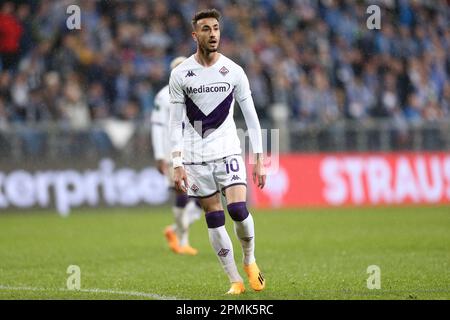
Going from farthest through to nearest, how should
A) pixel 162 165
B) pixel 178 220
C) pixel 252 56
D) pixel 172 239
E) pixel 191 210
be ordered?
1. pixel 252 56
2. pixel 191 210
3. pixel 172 239
4. pixel 178 220
5. pixel 162 165

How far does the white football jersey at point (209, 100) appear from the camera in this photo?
30.8 ft

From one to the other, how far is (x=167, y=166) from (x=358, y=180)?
29.6ft

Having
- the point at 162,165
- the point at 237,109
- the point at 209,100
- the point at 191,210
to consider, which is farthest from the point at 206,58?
the point at 237,109

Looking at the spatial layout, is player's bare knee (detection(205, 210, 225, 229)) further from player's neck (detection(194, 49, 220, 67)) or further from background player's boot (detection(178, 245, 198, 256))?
background player's boot (detection(178, 245, 198, 256))

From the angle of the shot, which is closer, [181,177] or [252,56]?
[181,177]

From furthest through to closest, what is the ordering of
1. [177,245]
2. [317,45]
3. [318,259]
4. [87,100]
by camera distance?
[317,45], [87,100], [177,245], [318,259]

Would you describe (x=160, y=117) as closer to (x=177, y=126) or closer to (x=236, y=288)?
(x=177, y=126)

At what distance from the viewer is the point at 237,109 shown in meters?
22.6

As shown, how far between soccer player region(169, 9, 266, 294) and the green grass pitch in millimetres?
578

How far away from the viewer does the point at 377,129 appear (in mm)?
22656

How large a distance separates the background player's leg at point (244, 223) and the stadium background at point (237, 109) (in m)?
9.32

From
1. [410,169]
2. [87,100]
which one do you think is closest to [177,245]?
[87,100]
